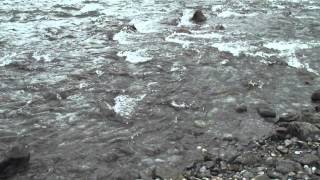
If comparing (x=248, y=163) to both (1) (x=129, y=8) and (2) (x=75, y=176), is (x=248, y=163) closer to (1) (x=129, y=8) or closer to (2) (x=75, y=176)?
(2) (x=75, y=176)

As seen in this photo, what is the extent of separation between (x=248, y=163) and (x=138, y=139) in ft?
7.28

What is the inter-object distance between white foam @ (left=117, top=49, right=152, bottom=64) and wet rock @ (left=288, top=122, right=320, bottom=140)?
575 cm

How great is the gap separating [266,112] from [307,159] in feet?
7.75

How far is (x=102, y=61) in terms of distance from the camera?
13.8 meters

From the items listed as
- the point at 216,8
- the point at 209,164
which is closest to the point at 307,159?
the point at 209,164

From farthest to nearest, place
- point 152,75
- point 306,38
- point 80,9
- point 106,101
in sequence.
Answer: point 80,9, point 306,38, point 152,75, point 106,101

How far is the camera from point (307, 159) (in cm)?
799

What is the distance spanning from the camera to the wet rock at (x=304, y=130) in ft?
29.1

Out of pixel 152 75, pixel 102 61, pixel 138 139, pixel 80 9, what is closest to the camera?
pixel 138 139

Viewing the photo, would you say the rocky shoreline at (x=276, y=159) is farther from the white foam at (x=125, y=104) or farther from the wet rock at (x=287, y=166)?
the white foam at (x=125, y=104)

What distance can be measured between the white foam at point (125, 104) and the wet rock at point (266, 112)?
2.71 metres

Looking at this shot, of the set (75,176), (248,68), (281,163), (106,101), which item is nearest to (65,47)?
(106,101)

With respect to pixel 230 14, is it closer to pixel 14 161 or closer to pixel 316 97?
pixel 316 97

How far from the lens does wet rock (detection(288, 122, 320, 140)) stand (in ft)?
29.1
